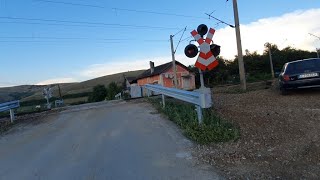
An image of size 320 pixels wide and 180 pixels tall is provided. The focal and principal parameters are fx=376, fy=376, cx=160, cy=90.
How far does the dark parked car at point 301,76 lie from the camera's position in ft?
41.2

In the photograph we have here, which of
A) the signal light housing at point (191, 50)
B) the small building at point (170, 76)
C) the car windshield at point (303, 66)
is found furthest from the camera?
the small building at point (170, 76)

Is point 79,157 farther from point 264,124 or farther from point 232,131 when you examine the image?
point 264,124

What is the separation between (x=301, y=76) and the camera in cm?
1270

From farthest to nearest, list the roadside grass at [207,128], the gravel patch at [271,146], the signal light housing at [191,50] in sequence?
the signal light housing at [191,50] → the roadside grass at [207,128] → the gravel patch at [271,146]

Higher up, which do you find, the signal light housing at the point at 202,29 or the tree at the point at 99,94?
the signal light housing at the point at 202,29

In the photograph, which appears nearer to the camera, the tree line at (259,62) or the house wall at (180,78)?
the tree line at (259,62)

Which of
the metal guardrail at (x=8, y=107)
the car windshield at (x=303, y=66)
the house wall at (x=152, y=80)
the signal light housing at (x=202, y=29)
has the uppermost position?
the signal light housing at (x=202, y=29)

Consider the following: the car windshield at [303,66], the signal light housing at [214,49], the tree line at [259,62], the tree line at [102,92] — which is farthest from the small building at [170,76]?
the signal light housing at [214,49]

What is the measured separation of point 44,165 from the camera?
657 cm

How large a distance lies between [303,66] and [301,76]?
724 millimetres

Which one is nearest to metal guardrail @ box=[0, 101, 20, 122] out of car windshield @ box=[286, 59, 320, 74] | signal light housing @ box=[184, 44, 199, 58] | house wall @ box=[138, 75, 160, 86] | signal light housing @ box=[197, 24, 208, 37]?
signal light housing @ box=[184, 44, 199, 58]

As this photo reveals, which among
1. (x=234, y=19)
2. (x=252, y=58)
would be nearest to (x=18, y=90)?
(x=252, y=58)

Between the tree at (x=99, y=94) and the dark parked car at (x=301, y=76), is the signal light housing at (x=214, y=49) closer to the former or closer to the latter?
the dark parked car at (x=301, y=76)

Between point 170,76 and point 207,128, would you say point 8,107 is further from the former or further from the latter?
point 170,76
